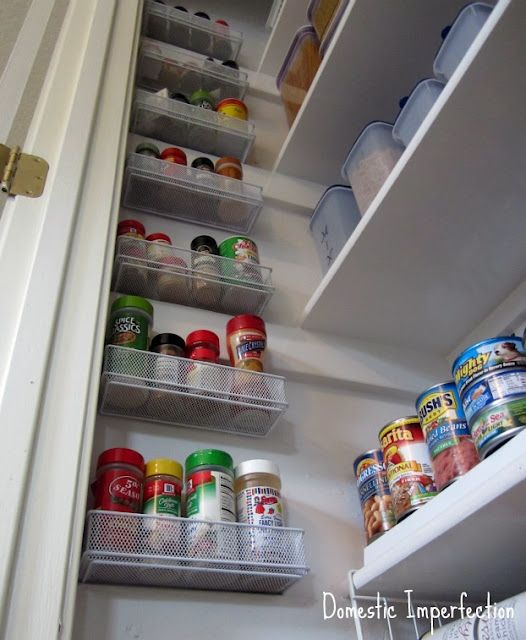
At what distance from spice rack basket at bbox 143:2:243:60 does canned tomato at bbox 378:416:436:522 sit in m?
1.40

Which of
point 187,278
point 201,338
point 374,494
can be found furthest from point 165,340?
point 374,494

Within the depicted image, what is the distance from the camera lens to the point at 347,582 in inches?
36.5

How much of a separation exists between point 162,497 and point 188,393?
0.17 metres

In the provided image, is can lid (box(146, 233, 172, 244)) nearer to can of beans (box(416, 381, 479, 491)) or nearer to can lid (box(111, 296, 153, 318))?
can lid (box(111, 296, 153, 318))

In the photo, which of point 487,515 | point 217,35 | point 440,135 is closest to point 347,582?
point 487,515

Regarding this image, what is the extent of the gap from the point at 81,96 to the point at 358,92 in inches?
25.0

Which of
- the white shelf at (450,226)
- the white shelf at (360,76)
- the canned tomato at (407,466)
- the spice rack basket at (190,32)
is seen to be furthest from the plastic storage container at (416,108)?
the spice rack basket at (190,32)

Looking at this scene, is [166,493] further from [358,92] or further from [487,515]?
[358,92]

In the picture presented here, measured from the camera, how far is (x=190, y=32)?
1842 millimetres

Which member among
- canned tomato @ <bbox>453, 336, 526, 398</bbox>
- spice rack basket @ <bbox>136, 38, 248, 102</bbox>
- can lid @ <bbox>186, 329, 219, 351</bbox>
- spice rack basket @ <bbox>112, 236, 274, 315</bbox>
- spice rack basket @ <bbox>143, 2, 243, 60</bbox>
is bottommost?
canned tomato @ <bbox>453, 336, 526, 398</bbox>

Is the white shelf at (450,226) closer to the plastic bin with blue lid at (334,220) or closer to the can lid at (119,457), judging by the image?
the plastic bin with blue lid at (334,220)

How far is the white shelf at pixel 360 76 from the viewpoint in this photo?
4.33 feet

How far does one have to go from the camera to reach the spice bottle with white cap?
2.78 feet

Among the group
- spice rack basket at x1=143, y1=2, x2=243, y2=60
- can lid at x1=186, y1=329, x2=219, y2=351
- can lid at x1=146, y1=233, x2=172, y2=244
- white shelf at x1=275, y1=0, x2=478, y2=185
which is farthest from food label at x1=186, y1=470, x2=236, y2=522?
spice rack basket at x1=143, y1=2, x2=243, y2=60
